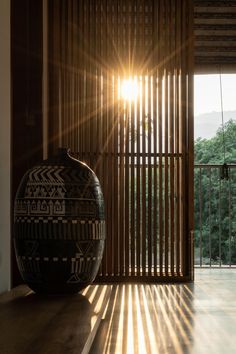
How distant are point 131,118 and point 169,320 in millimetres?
2270

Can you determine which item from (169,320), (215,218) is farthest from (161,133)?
(169,320)

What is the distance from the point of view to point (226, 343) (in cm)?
273

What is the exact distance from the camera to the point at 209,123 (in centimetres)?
703

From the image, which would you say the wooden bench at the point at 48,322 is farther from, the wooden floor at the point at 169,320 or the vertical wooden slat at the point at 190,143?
the vertical wooden slat at the point at 190,143

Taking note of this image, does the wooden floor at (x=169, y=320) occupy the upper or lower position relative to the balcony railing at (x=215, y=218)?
lower

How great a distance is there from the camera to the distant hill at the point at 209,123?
695cm

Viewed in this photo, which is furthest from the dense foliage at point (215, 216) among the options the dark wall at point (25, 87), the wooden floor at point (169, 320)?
the dark wall at point (25, 87)

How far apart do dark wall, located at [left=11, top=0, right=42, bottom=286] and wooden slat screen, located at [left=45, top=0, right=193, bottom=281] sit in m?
0.63

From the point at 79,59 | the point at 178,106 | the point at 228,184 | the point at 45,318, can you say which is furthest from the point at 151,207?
the point at 45,318

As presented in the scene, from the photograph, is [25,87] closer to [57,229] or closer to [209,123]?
[57,229]

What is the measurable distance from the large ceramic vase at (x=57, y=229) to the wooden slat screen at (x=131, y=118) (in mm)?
2087

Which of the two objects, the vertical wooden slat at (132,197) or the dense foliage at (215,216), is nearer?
the vertical wooden slat at (132,197)

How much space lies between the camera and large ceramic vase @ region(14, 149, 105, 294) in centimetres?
284

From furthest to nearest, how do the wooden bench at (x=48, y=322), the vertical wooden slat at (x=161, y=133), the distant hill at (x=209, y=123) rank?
the distant hill at (x=209, y=123) < the vertical wooden slat at (x=161, y=133) < the wooden bench at (x=48, y=322)
